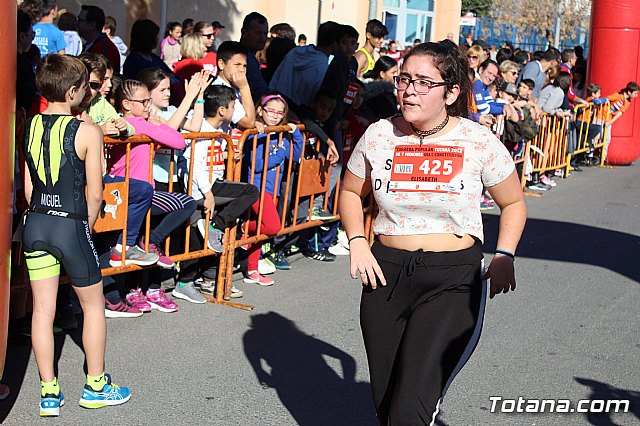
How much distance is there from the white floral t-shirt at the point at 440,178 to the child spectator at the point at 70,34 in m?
8.32

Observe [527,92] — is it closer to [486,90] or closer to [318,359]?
[486,90]

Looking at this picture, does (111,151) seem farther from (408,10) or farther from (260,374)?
(408,10)

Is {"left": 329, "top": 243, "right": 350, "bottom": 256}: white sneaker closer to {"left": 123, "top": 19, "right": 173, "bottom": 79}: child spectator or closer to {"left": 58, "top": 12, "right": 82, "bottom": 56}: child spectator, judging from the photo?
{"left": 123, "top": 19, "right": 173, "bottom": 79}: child spectator

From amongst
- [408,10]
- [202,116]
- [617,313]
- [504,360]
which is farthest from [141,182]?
[408,10]

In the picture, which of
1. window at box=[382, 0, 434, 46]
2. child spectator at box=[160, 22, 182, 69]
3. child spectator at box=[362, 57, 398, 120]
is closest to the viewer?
child spectator at box=[362, 57, 398, 120]

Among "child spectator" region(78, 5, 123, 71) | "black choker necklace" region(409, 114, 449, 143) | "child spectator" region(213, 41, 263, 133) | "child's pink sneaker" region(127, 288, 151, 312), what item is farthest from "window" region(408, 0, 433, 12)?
"black choker necklace" region(409, 114, 449, 143)

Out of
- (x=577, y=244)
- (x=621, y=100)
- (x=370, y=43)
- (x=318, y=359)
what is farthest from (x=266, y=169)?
(x=621, y=100)

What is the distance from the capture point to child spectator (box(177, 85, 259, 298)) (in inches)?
284

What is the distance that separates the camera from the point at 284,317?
279 inches

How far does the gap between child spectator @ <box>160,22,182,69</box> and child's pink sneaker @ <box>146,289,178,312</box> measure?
8.28 m

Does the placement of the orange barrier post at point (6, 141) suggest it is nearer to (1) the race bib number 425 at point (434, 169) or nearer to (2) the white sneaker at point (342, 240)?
(1) the race bib number 425 at point (434, 169)

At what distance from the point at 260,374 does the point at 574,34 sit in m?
53.3

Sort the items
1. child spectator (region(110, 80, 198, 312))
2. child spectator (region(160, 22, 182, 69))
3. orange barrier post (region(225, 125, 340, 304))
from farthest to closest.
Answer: child spectator (region(160, 22, 182, 69)) → orange barrier post (region(225, 125, 340, 304)) → child spectator (region(110, 80, 198, 312))

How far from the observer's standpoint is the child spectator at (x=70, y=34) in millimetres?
11727
